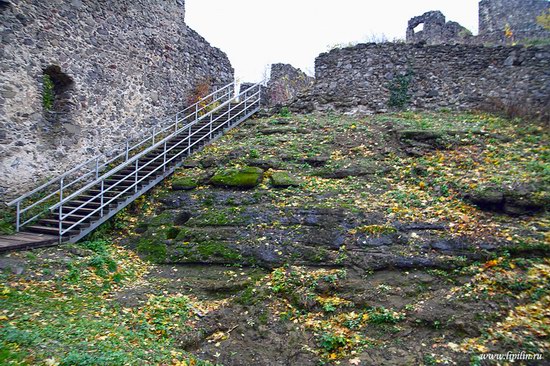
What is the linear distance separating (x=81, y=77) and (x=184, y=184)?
4.36 m

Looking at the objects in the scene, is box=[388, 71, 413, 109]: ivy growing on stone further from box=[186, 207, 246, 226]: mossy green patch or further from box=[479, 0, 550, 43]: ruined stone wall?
box=[186, 207, 246, 226]: mossy green patch

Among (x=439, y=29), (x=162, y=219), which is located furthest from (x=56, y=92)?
(x=439, y=29)

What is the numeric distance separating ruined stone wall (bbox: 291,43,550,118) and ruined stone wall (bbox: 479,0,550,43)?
4732 mm

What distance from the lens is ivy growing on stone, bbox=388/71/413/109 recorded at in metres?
14.1

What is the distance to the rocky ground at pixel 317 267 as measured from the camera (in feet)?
16.9

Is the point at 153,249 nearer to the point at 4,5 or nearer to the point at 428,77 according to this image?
the point at 4,5

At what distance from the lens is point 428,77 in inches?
555

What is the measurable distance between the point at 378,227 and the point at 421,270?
4.07ft

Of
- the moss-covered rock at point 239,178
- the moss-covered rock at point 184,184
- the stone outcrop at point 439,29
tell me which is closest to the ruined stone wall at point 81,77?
the moss-covered rock at point 184,184

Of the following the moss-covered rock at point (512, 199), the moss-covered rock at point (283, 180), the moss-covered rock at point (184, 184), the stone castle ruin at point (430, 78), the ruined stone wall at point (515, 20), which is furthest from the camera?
the ruined stone wall at point (515, 20)

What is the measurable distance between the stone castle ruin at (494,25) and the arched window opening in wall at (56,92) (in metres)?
13.2

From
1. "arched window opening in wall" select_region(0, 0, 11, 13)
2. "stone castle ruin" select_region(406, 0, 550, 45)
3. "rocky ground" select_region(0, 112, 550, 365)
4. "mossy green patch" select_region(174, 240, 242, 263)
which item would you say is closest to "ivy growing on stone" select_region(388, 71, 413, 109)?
"stone castle ruin" select_region(406, 0, 550, 45)

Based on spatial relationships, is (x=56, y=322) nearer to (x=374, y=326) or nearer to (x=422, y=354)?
(x=374, y=326)

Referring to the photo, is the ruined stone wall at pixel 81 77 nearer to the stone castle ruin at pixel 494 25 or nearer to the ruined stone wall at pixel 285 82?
the ruined stone wall at pixel 285 82
